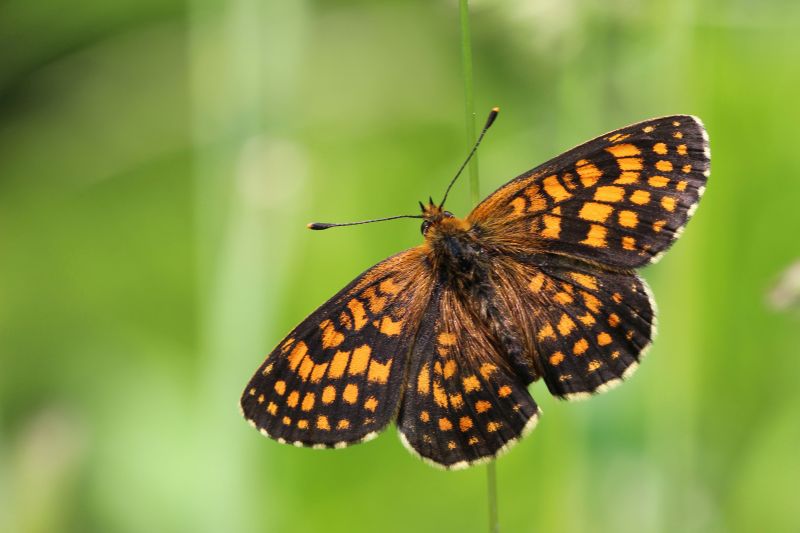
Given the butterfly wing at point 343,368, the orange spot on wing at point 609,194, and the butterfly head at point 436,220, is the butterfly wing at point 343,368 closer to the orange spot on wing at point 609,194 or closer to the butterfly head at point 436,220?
the butterfly head at point 436,220

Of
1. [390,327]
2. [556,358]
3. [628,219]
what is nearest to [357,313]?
[390,327]

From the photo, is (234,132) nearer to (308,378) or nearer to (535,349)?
(308,378)

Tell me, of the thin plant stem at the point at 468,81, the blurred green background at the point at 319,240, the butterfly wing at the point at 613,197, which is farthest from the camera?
the blurred green background at the point at 319,240

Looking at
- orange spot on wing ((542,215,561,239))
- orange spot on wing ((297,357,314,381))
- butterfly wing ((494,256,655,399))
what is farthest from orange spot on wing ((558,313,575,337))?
orange spot on wing ((297,357,314,381))

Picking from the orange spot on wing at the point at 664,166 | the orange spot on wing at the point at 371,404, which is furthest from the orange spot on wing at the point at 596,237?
the orange spot on wing at the point at 371,404

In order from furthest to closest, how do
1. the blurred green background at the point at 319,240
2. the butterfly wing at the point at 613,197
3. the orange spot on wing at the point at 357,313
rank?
the blurred green background at the point at 319,240 < the orange spot on wing at the point at 357,313 < the butterfly wing at the point at 613,197

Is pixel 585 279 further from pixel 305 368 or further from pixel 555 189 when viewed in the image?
pixel 305 368

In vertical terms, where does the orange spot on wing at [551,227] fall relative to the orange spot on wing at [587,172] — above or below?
below

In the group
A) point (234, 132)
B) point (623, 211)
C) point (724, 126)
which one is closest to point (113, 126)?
point (234, 132)
